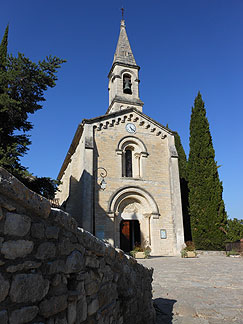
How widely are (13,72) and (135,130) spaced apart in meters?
9.52

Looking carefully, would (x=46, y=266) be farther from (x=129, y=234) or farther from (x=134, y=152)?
(x=134, y=152)

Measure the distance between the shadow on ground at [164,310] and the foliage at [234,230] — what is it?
13.0 meters

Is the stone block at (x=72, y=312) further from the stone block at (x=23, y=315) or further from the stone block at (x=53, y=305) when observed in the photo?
the stone block at (x=23, y=315)

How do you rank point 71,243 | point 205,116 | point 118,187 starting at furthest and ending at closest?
1. point 205,116
2. point 118,187
3. point 71,243

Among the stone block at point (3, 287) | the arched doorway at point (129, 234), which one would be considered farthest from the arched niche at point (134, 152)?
the stone block at point (3, 287)

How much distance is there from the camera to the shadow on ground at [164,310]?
181 inches

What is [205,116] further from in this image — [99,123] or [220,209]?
[99,123]

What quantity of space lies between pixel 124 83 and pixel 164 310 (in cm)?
1919

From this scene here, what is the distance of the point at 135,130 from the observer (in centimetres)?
1788

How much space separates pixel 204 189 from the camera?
1864 cm

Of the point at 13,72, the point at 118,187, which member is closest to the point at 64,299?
the point at 13,72

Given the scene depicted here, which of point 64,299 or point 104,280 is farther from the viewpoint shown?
point 104,280

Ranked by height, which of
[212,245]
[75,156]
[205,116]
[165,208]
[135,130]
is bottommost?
[212,245]

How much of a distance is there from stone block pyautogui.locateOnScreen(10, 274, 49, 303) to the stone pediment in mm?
14956
